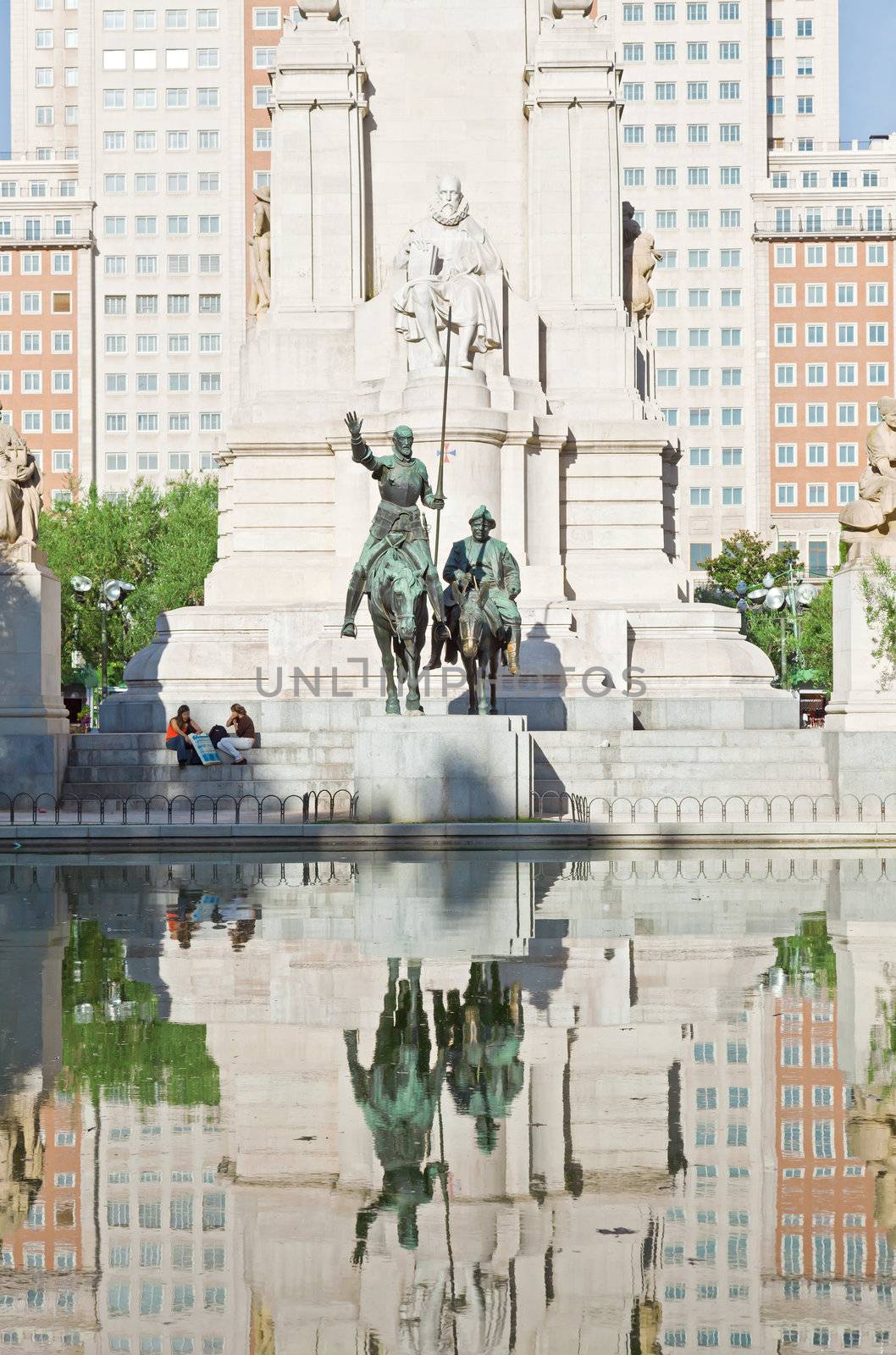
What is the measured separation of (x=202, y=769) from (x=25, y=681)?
2.81 m

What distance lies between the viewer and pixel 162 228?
396 feet

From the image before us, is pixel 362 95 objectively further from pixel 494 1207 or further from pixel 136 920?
pixel 494 1207

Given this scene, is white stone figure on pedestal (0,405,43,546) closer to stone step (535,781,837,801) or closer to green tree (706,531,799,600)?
stone step (535,781,837,801)

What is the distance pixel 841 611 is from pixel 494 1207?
70.1ft

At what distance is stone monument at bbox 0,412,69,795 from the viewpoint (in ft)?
87.8

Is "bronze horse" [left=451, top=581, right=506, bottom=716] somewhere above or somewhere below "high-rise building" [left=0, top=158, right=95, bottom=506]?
below

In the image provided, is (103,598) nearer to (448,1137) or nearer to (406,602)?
(406,602)

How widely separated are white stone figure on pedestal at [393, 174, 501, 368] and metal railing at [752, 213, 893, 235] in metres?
86.2

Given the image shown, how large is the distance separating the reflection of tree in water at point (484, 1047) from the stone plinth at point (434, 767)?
35.4 feet

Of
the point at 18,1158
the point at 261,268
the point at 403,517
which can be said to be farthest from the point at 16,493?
the point at 18,1158

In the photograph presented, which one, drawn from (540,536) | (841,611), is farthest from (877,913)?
(540,536)

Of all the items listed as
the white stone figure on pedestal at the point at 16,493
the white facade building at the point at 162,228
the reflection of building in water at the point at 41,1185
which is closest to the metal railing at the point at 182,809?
the white stone figure on pedestal at the point at 16,493

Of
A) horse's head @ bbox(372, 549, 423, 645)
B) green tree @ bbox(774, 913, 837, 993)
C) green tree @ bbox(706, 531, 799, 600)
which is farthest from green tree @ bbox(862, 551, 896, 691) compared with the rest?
green tree @ bbox(706, 531, 799, 600)

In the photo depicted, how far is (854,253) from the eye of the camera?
381ft
